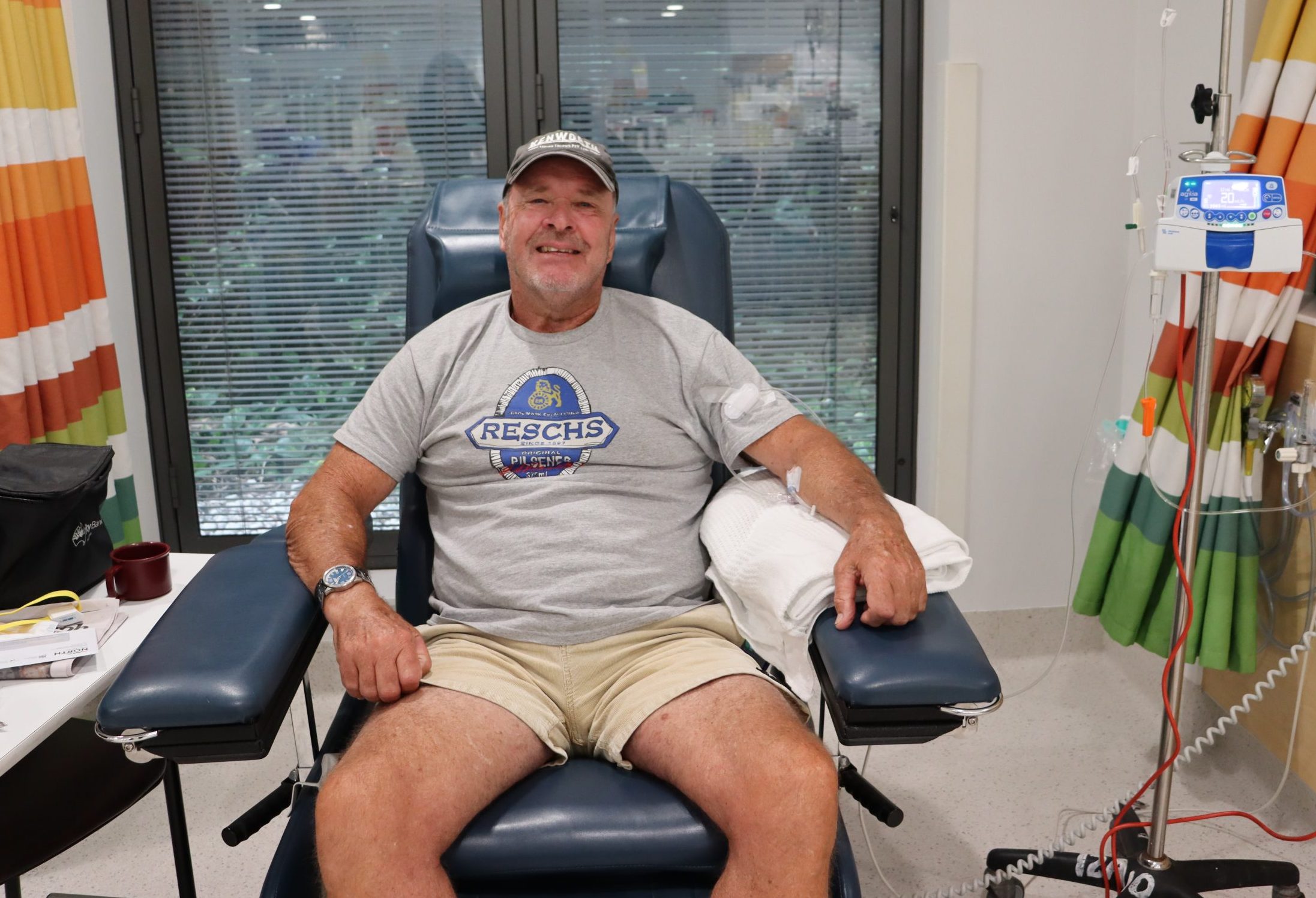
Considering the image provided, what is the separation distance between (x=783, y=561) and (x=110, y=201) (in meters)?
1.85

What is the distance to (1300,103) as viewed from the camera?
1904mm

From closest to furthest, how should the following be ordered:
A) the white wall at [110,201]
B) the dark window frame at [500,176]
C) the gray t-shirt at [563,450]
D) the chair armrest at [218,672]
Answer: the chair armrest at [218,672], the gray t-shirt at [563,450], the white wall at [110,201], the dark window frame at [500,176]

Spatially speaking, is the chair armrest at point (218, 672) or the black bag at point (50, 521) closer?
the chair armrest at point (218, 672)

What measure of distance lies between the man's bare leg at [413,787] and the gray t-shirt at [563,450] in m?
0.22

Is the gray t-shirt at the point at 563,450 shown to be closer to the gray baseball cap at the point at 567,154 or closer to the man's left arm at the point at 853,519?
the man's left arm at the point at 853,519

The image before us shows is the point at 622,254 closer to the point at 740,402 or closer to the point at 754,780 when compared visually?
the point at 740,402

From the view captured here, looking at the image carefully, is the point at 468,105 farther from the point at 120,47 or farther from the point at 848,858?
the point at 848,858

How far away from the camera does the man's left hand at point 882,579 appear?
4.61ft

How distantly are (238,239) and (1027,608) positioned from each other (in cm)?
202

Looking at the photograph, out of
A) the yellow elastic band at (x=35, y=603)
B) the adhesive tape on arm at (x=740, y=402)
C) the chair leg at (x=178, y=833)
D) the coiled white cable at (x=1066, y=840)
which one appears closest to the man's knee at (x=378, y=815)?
the chair leg at (x=178, y=833)

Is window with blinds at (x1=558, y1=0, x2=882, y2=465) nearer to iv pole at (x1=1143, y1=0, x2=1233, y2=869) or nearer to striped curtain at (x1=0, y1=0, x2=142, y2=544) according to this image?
striped curtain at (x1=0, y1=0, x2=142, y2=544)

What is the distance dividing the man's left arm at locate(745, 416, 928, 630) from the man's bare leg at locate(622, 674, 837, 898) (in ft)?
0.53

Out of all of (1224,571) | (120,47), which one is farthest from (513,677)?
(120,47)

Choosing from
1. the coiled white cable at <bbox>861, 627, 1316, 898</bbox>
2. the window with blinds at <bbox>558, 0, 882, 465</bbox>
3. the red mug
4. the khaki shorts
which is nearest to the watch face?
the khaki shorts
